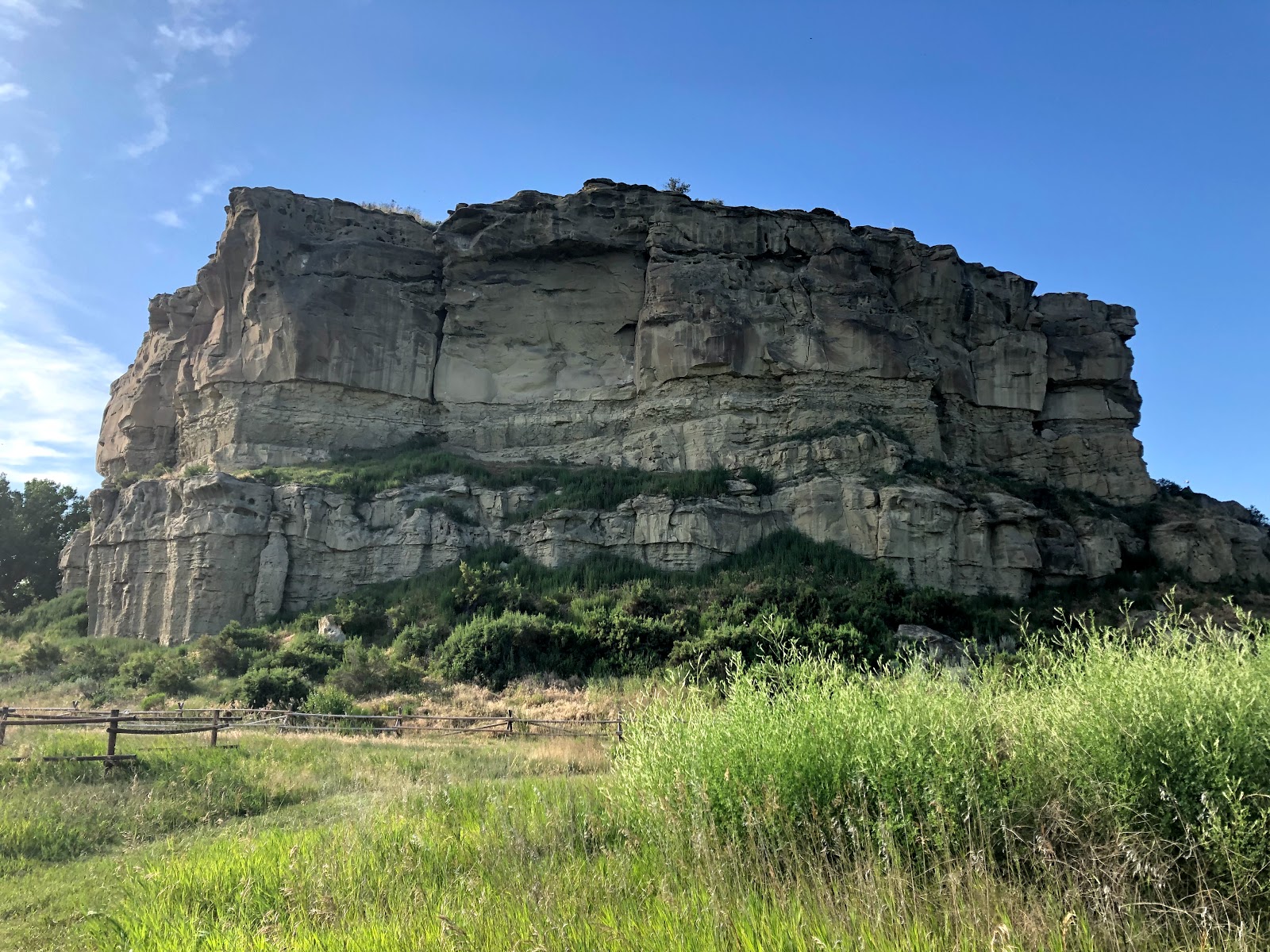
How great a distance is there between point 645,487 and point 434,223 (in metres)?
20.3

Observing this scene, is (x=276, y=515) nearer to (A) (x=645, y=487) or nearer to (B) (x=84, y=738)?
(A) (x=645, y=487)

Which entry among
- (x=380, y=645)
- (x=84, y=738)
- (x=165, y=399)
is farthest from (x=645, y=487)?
(x=165, y=399)

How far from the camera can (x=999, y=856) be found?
20.1 feet

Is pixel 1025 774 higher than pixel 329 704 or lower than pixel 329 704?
higher

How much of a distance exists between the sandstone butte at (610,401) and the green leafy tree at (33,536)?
3.72 meters

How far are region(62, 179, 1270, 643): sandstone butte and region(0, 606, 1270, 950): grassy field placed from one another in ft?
77.6

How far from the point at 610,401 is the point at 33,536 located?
104 ft

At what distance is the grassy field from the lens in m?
5.04

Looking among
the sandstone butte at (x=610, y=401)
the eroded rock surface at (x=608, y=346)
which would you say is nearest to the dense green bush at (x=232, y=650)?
the sandstone butte at (x=610, y=401)

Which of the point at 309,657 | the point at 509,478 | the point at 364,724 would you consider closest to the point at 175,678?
the point at 309,657

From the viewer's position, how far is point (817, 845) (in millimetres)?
6480

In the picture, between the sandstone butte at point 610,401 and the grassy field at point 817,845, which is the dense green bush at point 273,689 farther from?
the grassy field at point 817,845

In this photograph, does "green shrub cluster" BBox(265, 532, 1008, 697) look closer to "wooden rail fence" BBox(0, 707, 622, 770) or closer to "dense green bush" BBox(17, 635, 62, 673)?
"wooden rail fence" BBox(0, 707, 622, 770)

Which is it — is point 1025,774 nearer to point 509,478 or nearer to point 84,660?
point 84,660
